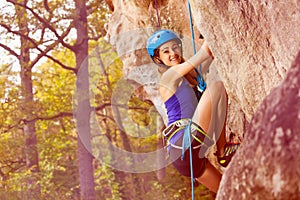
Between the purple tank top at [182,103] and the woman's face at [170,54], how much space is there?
0.21m

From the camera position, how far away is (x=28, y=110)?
45.4 feet

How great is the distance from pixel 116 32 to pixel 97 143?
356 inches

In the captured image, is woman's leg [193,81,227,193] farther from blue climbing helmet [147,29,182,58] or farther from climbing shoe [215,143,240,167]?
blue climbing helmet [147,29,182,58]

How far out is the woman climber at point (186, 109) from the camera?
15.7 feet

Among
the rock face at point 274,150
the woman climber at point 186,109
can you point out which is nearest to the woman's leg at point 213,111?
the woman climber at point 186,109

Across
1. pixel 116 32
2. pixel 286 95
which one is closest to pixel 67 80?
pixel 116 32

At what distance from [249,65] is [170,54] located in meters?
0.80

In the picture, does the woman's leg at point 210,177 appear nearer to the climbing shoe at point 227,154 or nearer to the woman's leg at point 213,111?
the climbing shoe at point 227,154

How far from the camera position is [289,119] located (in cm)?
265

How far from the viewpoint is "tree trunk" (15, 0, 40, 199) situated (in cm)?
1383

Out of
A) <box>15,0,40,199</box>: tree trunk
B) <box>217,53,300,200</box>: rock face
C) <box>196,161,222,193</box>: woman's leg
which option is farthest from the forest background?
<box>217,53,300,200</box>: rock face

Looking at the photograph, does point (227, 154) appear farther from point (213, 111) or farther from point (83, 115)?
point (83, 115)

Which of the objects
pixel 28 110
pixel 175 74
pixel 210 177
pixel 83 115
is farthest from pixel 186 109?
pixel 28 110

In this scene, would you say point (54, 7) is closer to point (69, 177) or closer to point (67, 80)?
point (67, 80)
